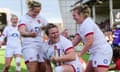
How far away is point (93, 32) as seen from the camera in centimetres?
706

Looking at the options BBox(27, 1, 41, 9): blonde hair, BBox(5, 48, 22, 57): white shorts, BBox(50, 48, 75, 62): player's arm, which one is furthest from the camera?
BBox(5, 48, 22, 57): white shorts

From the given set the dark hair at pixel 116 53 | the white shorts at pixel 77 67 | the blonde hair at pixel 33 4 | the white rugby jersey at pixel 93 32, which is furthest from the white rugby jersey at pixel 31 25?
the white shorts at pixel 77 67

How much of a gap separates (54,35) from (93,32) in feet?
3.20

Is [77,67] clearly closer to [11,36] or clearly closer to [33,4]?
[33,4]

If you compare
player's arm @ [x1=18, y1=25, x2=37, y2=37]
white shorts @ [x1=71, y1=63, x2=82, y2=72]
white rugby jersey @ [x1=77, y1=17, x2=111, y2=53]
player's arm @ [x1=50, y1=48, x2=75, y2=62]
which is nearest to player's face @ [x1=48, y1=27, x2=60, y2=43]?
player's arm @ [x1=50, y1=48, x2=75, y2=62]

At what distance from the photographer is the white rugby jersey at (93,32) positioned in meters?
7.05

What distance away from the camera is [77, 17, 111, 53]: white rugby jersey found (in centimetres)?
705

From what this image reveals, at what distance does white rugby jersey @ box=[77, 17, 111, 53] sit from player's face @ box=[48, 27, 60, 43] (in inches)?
32.3

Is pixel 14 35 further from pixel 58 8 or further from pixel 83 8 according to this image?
pixel 58 8

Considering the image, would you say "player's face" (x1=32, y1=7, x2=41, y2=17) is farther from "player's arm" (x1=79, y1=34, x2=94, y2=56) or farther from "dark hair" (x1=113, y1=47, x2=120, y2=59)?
"dark hair" (x1=113, y1=47, x2=120, y2=59)

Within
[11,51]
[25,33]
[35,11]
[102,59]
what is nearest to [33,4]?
[35,11]

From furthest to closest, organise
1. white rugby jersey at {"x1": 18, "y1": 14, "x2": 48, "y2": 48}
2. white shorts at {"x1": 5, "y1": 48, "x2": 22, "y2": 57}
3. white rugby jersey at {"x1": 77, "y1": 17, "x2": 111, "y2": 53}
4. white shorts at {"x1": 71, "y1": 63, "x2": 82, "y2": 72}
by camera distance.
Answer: white shorts at {"x1": 5, "y1": 48, "x2": 22, "y2": 57}
white rugby jersey at {"x1": 18, "y1": 14, "x2": 48, "y2": 48}
white rugby jersey at {"x1": 77, "y1": 17, "x2": 111, "y2": 53}
white shorts at {"x1": 71, "y1": 63, "x2": 82, "y2": 72}

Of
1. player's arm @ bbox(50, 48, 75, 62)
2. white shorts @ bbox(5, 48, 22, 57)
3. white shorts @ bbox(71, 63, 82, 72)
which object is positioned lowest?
white shorts @ bbox(5, 48, 22, 57)

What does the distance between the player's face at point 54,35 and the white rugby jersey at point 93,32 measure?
0.82 meters
